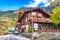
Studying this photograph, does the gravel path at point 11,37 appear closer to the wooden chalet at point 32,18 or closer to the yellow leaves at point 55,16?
the wooden chalet at point 32,18

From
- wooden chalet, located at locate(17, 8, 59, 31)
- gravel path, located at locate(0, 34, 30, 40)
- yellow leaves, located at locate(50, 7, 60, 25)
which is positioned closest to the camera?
gravel path, located at locate(0, 34, 30, 40)

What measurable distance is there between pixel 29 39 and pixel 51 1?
912 millimetres

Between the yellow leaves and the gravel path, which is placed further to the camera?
the yellow leaves

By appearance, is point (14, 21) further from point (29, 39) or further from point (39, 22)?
point (39, 22)

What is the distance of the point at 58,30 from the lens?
17.2ft

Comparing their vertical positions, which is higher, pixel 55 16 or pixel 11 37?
pixel 55 16

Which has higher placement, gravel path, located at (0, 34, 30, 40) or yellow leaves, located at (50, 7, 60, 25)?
yellow leaves, located at (50, 7, 60, 25)

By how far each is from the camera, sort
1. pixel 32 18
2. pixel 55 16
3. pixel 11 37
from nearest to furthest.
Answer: pixel 11 37 < pixel 32 18 < pixel 55 16

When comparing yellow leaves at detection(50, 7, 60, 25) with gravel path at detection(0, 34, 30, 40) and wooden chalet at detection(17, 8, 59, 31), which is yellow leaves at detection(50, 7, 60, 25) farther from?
gravel path at detection(0, 34, 30, 40)

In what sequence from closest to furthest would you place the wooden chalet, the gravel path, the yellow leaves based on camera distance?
the gravel path, the wooden chalet, the yellow leaves

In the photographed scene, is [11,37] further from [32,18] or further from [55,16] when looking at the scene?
[55,16]

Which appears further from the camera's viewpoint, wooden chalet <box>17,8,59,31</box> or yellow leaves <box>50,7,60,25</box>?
yellow leaves <box>50,7,60,25</box>

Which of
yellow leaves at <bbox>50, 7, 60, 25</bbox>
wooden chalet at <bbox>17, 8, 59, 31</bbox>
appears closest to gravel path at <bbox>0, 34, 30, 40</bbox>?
wooden chalet at <bbox>17, 8, 59, 31</bbox>

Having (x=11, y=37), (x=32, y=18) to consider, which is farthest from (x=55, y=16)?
(x=11, y=37)
